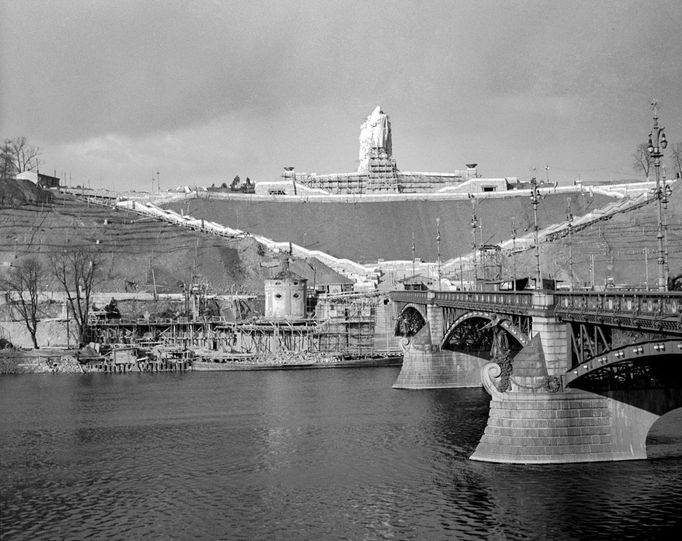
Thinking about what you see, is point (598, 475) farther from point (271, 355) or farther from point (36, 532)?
point (271, 355)

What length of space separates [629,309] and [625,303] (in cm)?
53

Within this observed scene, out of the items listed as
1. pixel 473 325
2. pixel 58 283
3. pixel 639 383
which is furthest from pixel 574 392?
pixel 58 283

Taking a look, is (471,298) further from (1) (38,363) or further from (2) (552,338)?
(1) (38,363)

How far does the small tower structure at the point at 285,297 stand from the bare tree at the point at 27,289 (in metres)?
34.1

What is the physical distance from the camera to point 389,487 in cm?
4531

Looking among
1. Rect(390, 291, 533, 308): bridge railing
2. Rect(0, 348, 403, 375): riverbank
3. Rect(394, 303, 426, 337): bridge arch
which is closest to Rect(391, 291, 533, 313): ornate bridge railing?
Rect(390, 291, 533, 308): bridge railing

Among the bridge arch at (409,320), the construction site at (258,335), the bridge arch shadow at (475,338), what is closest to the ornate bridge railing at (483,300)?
the bridge arch shadow at (475,338)

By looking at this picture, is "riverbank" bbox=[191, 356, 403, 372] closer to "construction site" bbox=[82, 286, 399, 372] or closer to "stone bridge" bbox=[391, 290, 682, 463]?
"construction site" bbox=[82, 286, 399, 372]

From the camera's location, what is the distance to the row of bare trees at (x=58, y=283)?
124m

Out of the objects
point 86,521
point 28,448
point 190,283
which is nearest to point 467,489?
point 86,521

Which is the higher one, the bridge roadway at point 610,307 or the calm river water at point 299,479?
the bridge roadway at point 610,307

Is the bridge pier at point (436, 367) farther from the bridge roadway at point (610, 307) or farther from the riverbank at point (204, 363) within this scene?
the riverbank at point (204, 363)

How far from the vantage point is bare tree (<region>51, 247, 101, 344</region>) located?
124 metres

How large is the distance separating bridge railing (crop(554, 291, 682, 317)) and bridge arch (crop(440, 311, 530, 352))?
37.1 ft
